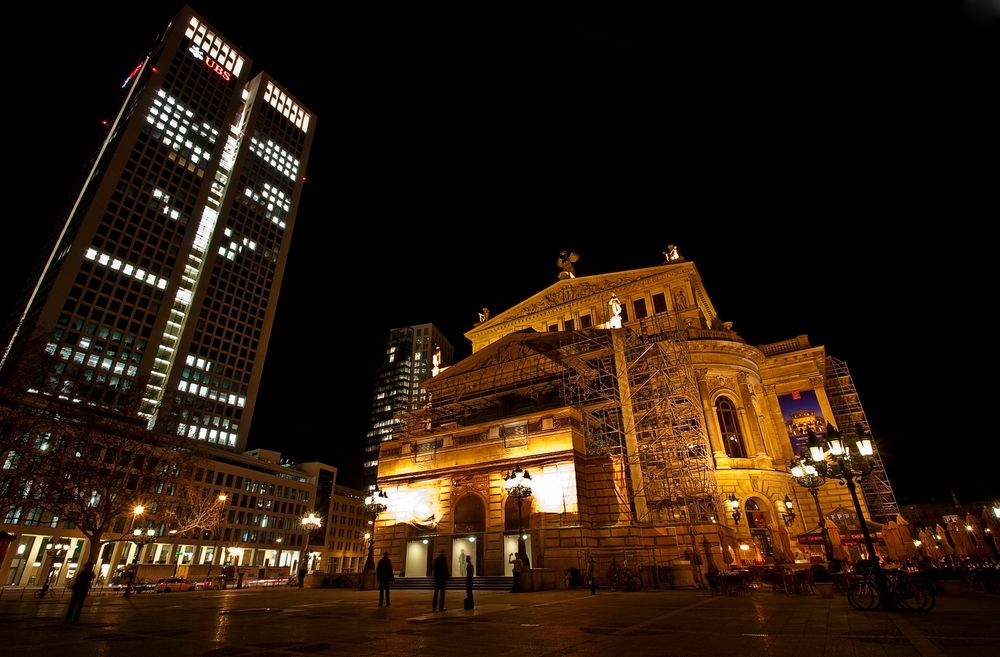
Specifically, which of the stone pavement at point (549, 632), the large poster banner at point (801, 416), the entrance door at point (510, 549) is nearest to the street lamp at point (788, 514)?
the large poster banner at point (801, 416)

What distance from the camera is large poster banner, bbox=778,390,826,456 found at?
3556 centimetres

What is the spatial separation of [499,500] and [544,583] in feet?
26.7

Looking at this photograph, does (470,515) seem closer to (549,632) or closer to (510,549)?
(510,549)

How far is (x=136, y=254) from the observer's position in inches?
2953

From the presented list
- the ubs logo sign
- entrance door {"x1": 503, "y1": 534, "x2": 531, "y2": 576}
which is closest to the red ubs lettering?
the ubs logo sign

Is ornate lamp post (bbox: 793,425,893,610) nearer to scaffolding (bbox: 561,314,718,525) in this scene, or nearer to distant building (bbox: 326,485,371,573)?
scaffolding (bbox: 561,314,718,525)

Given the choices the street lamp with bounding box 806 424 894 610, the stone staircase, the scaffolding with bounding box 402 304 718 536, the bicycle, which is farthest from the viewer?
the scaffolding with bounding box 402 304 718 536

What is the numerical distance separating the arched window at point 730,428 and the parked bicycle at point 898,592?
22.0 meters

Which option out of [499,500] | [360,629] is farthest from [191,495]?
[360,629]

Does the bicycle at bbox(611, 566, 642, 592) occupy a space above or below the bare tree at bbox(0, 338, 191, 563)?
below

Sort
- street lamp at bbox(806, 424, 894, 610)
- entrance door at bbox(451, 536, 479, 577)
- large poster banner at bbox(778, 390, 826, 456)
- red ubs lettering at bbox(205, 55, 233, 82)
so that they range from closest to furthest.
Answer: street lamp at bbox(806, 424, 894, 610), entrance door at bbox(451, 536, 479, 577), large poster banner at bbox(778, 390, 826, 456), red ubs lettering at bbox(205, 55, 233, 82)

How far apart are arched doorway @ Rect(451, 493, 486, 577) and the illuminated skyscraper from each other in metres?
47.1

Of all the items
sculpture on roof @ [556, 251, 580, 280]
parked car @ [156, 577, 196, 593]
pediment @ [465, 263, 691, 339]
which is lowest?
parked car @ [156, 577, 196, 593]

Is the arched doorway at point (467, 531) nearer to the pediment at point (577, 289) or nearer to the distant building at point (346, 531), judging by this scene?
the pediment at point (577, 289)
